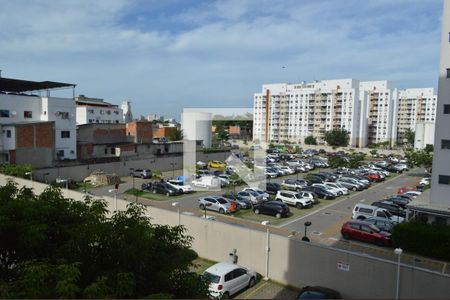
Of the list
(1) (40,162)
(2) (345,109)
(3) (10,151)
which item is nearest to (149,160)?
(1) (40,162)

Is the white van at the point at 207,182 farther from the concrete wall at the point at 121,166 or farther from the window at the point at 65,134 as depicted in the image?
the window at the point at 65,134

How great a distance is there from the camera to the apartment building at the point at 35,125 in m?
32.5

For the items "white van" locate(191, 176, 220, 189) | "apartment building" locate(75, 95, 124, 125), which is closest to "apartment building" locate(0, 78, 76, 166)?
"white van" locate(191, 176, 220, 189)

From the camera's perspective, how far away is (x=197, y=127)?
2271 inches

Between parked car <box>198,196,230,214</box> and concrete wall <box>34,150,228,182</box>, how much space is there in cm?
1461

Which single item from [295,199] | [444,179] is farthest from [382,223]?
[295,199]

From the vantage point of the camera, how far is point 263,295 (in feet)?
40.2

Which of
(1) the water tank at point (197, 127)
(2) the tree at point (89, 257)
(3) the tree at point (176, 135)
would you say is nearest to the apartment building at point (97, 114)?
(3) the tree at point (176, 135)

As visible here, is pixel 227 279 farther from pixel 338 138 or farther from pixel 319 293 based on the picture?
pixel 338 138

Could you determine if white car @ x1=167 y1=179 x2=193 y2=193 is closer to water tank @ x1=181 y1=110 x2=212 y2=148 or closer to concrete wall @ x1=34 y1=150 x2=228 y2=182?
concrete wall @ x1=34 y1=150 x2=228 y2=182

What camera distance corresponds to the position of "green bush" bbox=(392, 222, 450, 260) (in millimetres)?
16109

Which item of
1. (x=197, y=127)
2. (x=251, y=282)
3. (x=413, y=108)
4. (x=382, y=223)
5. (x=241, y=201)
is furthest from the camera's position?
(x=413, y=108)

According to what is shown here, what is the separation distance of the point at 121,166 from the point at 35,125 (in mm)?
8708

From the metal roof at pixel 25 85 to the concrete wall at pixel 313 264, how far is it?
28.3 meters
